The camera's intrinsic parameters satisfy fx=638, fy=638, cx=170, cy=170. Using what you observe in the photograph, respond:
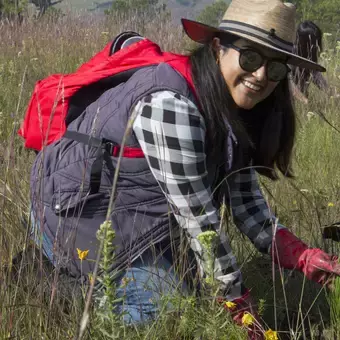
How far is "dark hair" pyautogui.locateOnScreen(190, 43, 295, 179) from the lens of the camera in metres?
1.83

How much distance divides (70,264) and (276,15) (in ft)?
3.17

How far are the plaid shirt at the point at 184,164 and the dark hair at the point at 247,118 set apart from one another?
6 centimetres

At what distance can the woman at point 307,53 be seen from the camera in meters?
4.41

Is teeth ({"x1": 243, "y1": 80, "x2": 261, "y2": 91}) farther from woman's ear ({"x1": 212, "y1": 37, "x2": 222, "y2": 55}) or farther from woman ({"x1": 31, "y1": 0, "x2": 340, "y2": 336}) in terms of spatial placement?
woman's ear ({"x1": 212, "y1": 37, "x2": 222, "y2": 55})

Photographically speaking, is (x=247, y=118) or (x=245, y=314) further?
(x=247, y=118)

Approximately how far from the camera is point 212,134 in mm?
1857

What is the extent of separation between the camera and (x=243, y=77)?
6.03ft

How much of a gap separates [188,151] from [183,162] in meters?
0.03

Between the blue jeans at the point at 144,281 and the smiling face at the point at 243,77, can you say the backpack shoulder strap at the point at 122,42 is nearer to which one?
the smiling face at the point at 243,77

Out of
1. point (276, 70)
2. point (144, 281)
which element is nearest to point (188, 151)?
point (276, 70)

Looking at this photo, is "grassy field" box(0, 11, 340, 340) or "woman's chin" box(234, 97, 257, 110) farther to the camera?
"woman's chin" box(234, 97, 257, 110)

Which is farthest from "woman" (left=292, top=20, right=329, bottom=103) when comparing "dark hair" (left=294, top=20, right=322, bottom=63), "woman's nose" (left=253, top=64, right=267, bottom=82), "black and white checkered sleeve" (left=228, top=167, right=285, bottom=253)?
"woman's nose" (left=253, top=64, right=267, bottom=82)

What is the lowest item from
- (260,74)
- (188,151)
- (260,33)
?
(188,151)

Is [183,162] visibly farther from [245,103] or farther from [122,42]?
[122,42]
